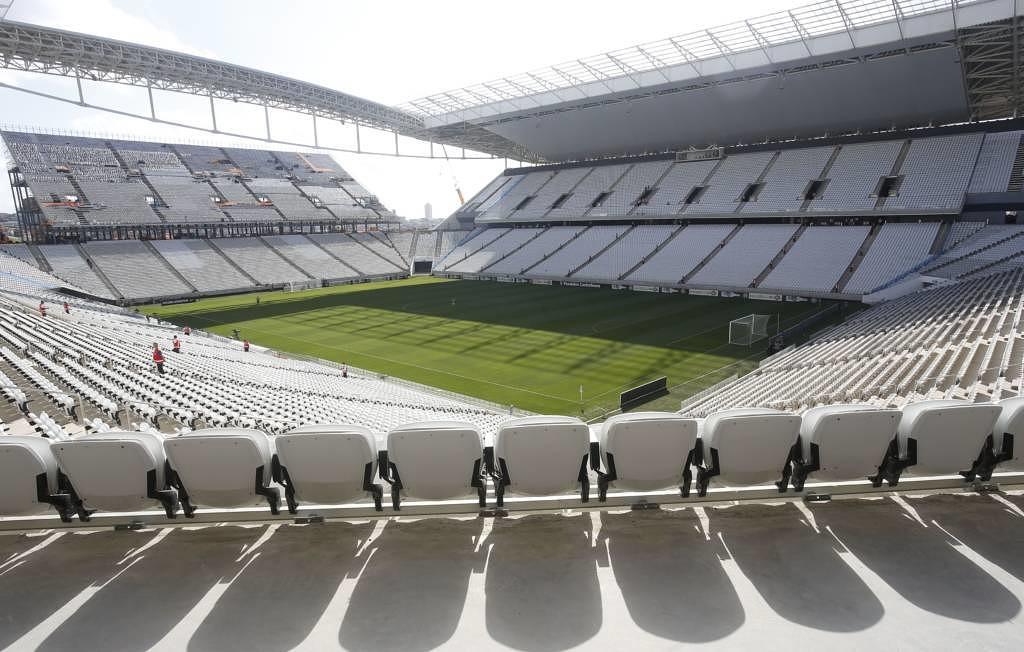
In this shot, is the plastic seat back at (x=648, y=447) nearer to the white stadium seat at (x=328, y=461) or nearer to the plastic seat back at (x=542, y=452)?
the plastic seat back at (x=542, y=452)

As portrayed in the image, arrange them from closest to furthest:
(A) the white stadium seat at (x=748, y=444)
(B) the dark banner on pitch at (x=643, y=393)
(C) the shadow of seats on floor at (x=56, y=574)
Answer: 1. (C) the shadow of seats on floor at (x=56, y=574)
2. (A) the white stadium seat at (x=748, y=444)
3. (B) the dark banner on pitch at (x=643, y=393)

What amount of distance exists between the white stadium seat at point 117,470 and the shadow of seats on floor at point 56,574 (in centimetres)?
24

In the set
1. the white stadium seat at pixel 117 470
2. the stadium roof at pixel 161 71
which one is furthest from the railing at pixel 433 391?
the stadium roof at pixel 161 71

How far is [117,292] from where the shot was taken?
43688 millimetres

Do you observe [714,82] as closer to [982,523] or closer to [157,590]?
[982,523]

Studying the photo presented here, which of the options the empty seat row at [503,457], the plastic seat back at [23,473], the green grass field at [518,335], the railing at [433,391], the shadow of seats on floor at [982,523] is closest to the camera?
the shadow of seats on floor at [982,523]

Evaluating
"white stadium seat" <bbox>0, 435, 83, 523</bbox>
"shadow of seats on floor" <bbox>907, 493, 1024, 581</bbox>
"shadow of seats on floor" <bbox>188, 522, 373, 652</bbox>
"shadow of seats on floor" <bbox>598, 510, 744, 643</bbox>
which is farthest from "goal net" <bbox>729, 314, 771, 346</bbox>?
"white stadium seat" <bbox>0, 435, 83, 523</bbox>

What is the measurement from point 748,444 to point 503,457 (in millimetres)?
1809

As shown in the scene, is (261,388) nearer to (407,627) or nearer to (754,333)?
(407,627)

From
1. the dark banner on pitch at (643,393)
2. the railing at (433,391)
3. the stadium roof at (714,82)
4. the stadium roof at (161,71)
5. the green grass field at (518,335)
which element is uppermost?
the stadium roof at (714,82)

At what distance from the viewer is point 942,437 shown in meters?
4.15

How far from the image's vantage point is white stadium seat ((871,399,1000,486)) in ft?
13.4

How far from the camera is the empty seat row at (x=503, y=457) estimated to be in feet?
13.0

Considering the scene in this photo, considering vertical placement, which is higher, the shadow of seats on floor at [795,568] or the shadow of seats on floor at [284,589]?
the shadow of seats on floor at [795,568]
